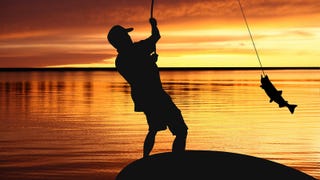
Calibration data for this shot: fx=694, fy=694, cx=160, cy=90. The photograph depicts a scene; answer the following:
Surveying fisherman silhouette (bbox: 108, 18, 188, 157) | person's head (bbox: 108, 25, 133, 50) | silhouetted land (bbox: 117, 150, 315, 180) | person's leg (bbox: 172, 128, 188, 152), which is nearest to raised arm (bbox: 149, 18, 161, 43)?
fisherman silhouette (bbox: 108, 18, 188, 157)

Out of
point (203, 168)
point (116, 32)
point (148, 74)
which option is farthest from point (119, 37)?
point (203, 168)

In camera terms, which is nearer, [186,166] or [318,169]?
[186,166]

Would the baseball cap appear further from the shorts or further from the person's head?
the shorts

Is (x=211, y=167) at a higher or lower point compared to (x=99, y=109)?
lower

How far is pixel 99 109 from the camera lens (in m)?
41.9

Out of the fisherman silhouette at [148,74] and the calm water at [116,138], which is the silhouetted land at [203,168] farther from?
the calm water at [116,138]

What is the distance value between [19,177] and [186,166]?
5221 millimetres

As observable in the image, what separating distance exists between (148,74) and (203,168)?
7.10 ft

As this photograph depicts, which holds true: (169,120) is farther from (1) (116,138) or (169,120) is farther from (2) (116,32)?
(1) (116,138)

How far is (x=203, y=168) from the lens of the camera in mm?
13617

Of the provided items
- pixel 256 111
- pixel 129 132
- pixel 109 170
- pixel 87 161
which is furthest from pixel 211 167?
pixel 256 111

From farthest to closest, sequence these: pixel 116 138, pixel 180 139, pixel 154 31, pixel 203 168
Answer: pixel 116 138 → pixel 203 168 → pixel 180 139 → pixel 154 31

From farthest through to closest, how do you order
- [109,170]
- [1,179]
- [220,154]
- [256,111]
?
1. [256,111]
2. [109,170]
3. [1,179]
4. [220,154]

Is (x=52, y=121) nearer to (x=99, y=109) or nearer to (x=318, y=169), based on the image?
(x=99, y=109)
